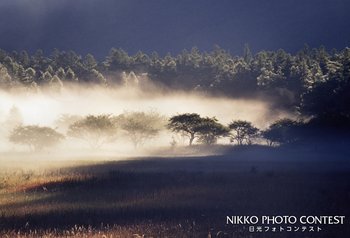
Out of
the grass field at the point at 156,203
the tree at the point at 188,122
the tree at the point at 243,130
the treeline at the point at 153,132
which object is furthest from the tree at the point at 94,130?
the grass field at the point at 156,203

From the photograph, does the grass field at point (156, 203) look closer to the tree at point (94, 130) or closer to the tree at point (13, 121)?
the tree at point (94, 130)

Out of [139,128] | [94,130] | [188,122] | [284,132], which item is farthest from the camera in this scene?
[139,128]

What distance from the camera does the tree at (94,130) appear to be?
12584 cm

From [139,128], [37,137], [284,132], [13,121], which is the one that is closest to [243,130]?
[284,132]

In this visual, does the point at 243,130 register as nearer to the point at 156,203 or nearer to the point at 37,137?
the point at 37,137

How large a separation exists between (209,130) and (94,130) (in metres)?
30.8

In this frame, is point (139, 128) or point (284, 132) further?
point (139, 128)

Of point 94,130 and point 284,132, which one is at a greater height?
point 94,130

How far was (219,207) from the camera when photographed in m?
19.1

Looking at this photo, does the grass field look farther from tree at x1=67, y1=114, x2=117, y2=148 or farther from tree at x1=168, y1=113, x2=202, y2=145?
tree at x1=67, y1=114, x2=117, y2=148

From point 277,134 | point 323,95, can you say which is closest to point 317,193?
point 323,95

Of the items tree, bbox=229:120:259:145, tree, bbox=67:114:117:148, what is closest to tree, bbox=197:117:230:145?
tree, bbox=229:120:259:145

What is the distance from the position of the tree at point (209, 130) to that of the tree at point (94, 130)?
2489 centimetres

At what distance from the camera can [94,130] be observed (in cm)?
12656
